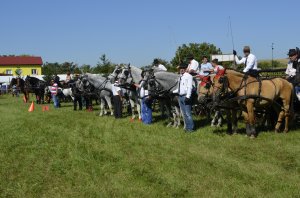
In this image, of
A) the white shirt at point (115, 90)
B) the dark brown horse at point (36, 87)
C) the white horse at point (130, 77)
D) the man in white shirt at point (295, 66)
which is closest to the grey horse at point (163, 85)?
the white horse at point (130, 77)

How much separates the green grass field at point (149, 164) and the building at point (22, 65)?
288ft

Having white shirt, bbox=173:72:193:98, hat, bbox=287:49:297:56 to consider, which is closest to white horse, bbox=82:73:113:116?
white shirt, bbox=173:72:193:98

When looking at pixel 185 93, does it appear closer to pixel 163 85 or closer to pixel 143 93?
pixel 163 85

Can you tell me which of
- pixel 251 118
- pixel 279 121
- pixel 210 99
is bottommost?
pixel 279 121

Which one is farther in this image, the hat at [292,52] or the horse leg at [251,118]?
the hat at [292,52]

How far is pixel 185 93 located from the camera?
43.3ft

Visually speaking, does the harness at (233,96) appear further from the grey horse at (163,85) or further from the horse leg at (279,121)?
the grey horse at (163,85)

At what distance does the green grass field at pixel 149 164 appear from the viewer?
7331 millimetres

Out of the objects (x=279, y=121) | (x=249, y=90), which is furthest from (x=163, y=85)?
(x=279, y=121)

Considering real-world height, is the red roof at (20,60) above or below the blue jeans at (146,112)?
above

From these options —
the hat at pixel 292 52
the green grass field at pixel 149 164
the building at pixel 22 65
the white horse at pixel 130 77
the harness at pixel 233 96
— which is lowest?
the green grass field at pixel 149 164

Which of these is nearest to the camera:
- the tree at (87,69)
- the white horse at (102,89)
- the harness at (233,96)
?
the harness at (233,96)

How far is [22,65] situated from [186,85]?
90.7 meters

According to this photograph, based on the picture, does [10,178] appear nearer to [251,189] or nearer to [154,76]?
[251,189]
